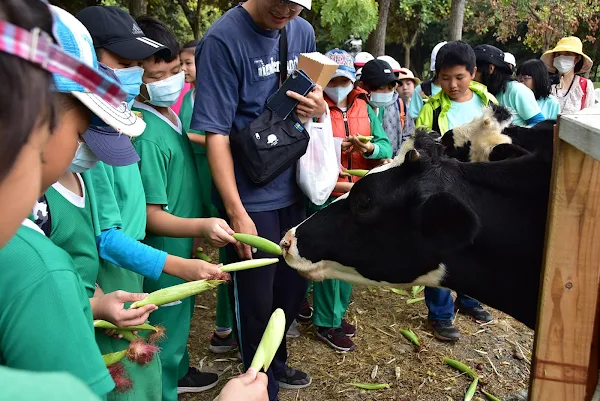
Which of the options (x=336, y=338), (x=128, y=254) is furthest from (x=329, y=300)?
(x=128, y=254)

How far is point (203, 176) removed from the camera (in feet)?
11.7

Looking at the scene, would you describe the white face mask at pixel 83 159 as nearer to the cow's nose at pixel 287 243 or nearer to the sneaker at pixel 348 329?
the cow's nose at pixel 287 243

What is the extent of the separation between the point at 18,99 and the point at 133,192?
173 centimetres

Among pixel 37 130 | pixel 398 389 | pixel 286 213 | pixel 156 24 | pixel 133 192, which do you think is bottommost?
pixel 398 389

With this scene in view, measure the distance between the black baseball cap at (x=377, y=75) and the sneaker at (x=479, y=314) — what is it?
229 centimetres

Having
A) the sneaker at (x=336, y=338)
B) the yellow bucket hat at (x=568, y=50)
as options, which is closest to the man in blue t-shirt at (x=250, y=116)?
the sneaker at (x=336, y=338)

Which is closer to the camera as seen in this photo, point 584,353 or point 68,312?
point 68,312

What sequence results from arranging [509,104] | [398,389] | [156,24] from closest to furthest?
[156,24] < [398,389] < [509,104]

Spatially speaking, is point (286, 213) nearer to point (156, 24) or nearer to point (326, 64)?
point (326, 64)

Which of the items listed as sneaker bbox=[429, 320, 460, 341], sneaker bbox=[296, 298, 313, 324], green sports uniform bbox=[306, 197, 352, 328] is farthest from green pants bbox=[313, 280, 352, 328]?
sneaker bbox=[429, 320, 460, 341]

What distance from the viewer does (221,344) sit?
13.6ft

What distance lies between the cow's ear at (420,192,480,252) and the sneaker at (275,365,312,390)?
181 cm

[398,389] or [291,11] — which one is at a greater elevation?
[291,11]

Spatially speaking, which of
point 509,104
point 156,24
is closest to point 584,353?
point 156,24
